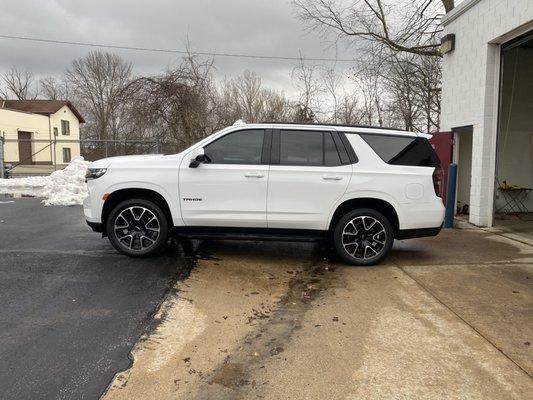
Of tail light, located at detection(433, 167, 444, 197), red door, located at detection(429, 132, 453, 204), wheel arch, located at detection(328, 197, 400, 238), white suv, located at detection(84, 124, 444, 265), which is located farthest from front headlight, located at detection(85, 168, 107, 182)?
red door, located at detection(429, 132, 453, 204)

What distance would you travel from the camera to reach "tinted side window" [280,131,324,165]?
631 cm

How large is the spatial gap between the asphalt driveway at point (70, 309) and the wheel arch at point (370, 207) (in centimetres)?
209

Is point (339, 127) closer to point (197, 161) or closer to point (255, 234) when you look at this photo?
point (255, 234)

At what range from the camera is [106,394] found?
303cm

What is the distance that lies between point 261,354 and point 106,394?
1190 mm

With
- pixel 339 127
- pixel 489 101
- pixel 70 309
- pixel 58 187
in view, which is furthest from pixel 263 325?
pixel 58 187

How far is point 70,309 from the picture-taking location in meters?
4.50

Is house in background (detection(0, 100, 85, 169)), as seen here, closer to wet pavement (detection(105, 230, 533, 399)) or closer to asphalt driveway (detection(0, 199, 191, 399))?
asphalt driveway (detection(0, 199, 191, 399))

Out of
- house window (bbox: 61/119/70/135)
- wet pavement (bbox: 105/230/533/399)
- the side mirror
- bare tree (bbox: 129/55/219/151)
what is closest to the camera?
wet pavement (bbox: 105/230/533/399)

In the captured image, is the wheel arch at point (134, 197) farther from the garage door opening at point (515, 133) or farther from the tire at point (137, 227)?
the garage door opening at point (515, 133)

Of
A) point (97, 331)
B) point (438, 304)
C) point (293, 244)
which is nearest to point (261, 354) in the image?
point (97, 331)

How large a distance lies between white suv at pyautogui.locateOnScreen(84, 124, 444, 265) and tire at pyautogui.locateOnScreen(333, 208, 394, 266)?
0.01 metres

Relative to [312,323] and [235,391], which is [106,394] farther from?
[312,323]

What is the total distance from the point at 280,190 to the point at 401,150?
178cm
